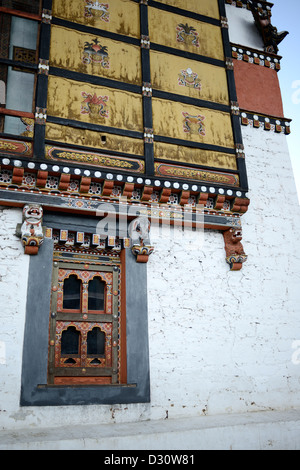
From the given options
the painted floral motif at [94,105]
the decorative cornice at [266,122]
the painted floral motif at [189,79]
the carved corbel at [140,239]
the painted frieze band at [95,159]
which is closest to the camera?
the painted frieze band at [95,159]

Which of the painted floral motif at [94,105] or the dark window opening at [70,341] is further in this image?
the painted floral motif at [94,105]

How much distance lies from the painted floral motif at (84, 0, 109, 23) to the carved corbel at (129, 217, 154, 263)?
3233 millimetres

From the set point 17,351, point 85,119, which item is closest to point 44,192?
point 85,119

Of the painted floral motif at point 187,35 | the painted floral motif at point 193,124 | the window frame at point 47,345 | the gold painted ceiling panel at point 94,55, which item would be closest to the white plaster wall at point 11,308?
the window frame at point 47,345

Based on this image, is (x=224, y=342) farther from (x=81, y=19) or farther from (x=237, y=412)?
(x=81, y=19)

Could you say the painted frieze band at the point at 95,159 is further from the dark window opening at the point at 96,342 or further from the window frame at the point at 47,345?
the dark window opening at the point at 96,342

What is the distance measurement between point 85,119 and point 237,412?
4.48 meters

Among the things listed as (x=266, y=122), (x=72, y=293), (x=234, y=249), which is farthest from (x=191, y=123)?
(x=72, y=293)

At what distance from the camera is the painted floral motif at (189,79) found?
768 centimetres

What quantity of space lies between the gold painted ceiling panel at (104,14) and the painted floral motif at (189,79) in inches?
36.1

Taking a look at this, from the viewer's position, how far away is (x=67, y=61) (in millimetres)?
6910

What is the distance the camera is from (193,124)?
748cm

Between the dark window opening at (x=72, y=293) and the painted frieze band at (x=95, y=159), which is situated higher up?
the painted frieze band at (x=95, y=159)

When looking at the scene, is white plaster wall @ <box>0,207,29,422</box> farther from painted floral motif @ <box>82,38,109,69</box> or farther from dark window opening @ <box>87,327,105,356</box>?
painted floral motif @ <box>82,38,109,69</box>
